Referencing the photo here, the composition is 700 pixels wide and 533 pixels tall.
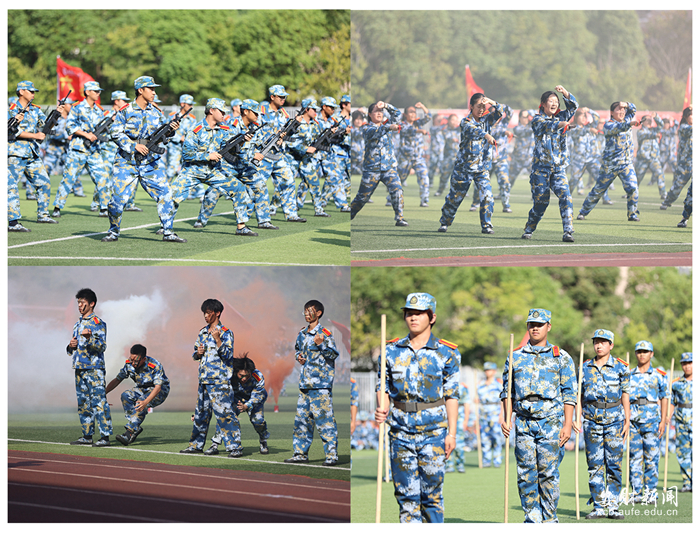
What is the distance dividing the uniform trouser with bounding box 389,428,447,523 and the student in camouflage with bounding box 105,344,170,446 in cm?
357

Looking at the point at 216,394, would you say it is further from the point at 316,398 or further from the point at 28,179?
the point at 28,179

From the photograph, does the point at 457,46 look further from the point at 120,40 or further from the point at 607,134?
the point at 120,40

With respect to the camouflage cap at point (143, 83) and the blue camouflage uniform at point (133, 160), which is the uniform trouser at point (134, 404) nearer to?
the blue camouflage uniform at point (133, 160)

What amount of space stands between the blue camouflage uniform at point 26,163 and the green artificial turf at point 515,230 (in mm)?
4588

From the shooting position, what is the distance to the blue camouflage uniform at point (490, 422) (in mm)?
15531

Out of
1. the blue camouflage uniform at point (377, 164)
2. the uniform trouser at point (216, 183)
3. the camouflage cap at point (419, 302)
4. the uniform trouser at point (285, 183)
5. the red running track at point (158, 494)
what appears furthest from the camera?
the uniform trouser at point (285, 183)

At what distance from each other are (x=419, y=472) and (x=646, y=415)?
195 inches

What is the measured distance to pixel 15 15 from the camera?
23.0 meters

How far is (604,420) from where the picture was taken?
9.74m

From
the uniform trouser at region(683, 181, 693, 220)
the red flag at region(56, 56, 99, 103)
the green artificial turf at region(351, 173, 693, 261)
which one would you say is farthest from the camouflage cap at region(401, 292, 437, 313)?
the red flag at region(56, 56, 99, 103)

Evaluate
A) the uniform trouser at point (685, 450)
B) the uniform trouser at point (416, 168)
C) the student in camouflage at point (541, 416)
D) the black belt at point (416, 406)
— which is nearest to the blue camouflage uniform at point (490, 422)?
the uniform trouser at point (685, 450)

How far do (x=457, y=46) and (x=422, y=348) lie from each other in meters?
12.1

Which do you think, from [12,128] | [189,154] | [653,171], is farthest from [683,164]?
[12,128]

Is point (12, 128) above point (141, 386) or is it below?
above
